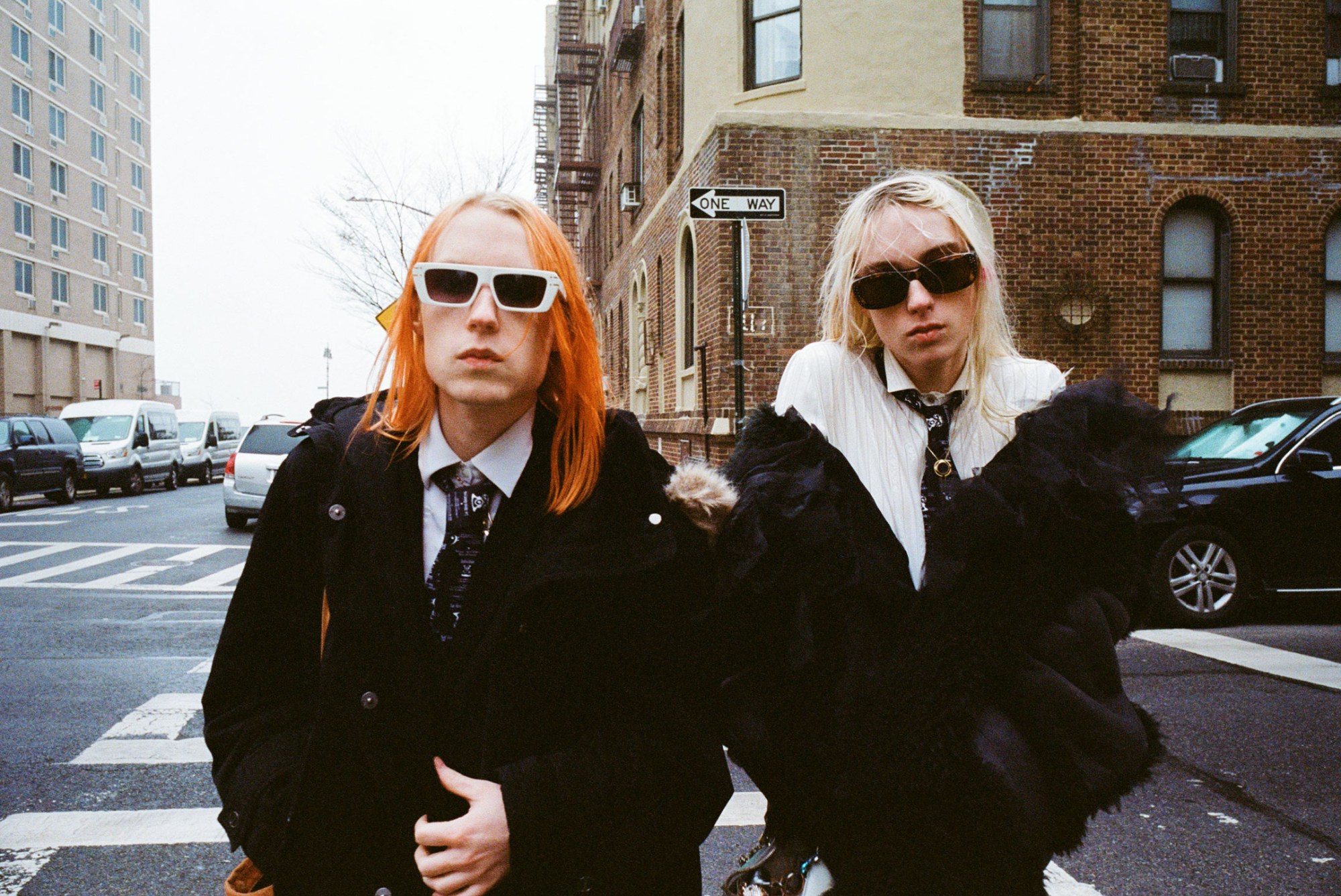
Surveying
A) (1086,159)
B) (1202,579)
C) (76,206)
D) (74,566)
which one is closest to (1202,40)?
(1086,159)

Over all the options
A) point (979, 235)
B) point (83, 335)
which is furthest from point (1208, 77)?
point (83, 335)

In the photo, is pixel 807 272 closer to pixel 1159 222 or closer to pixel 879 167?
pixel 879 167

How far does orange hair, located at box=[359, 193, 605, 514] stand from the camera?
1.75m

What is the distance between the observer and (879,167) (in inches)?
516

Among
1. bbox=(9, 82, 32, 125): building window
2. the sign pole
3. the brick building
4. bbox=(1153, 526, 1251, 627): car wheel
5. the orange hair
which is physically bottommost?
bbox=(1153, 526, 1251, 627): car wheel

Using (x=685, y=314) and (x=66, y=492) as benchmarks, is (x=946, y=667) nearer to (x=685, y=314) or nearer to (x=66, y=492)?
(x=685, y=314)

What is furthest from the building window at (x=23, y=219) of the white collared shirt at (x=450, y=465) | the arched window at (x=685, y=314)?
the white collared shirt at (x=450, y=465)

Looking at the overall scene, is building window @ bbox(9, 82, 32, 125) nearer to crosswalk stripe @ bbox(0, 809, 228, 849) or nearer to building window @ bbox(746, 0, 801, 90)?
Answer: building window @ bbox(746, 0, 801, 90)

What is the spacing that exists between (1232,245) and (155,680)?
13.7m

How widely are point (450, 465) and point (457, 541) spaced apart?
0.14 metres

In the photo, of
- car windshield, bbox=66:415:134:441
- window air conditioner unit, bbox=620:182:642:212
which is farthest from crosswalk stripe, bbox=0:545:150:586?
car windshield, bbox=66:415:134:441

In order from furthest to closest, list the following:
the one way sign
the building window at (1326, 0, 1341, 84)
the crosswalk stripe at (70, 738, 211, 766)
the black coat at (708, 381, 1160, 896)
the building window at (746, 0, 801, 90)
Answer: the building window at (746, 0, 801, 90), the building window at (1326, 0, 1341, 84), the one way sign, the crosswalk stripe at (70, 738, 211, 766), the black coat at (708, 381, 1160, 896)

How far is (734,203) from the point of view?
24.9ft

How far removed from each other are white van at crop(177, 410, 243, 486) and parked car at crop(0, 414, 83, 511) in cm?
741
